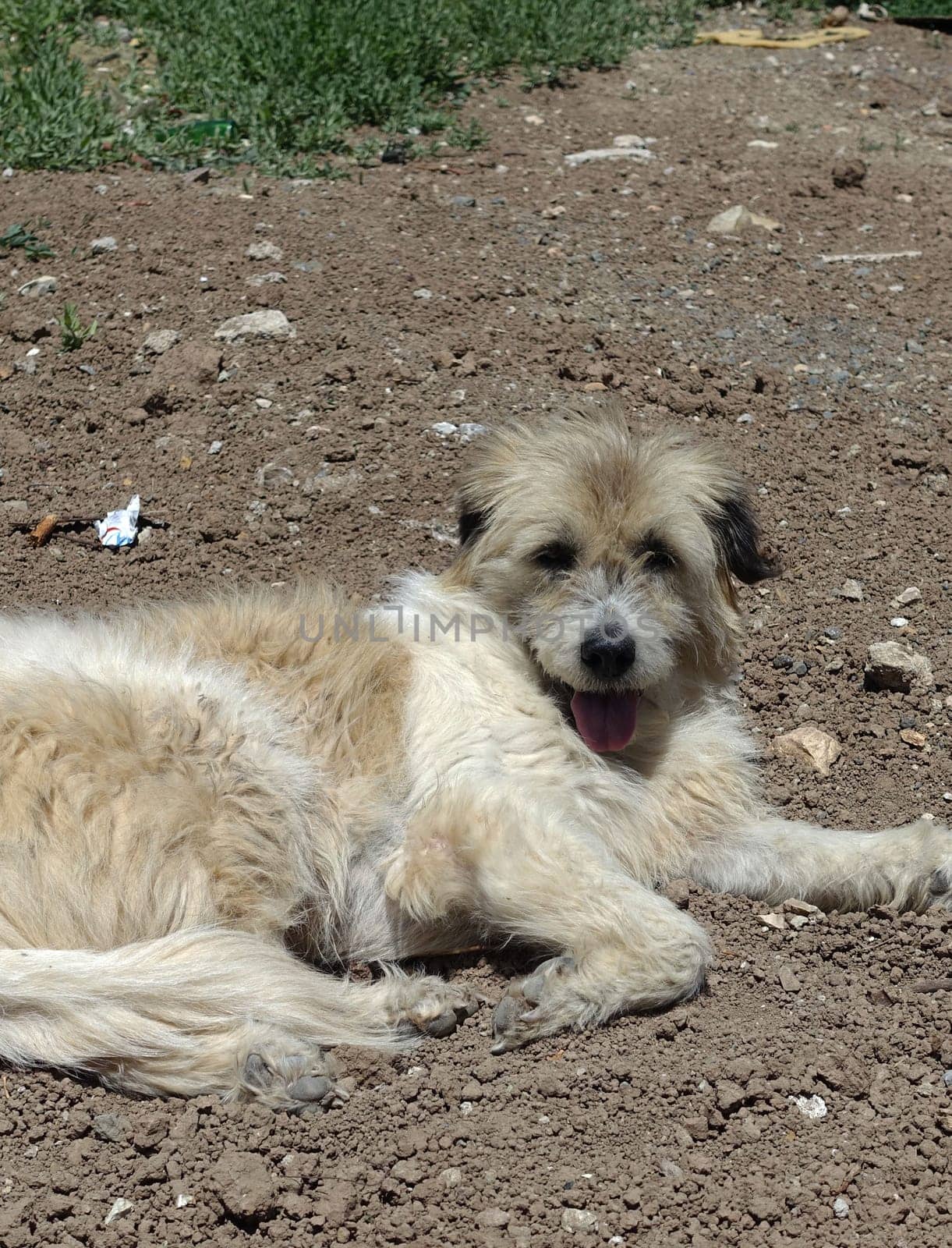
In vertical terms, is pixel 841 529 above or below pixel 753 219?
below

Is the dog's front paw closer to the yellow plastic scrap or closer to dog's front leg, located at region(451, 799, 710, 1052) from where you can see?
dog's front leg, located at region(451, 799, 710, 1052)

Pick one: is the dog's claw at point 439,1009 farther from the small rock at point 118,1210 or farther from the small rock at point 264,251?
the small rock at point 264,251

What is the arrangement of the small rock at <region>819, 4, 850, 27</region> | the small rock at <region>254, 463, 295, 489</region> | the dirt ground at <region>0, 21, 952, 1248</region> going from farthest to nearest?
the small rock at <region>819, 4, 850, 27</region>, the small rock at <region>254, 463, 295, 489</region>, the dirt ground at <region>0, 21, 952, 1248</region>

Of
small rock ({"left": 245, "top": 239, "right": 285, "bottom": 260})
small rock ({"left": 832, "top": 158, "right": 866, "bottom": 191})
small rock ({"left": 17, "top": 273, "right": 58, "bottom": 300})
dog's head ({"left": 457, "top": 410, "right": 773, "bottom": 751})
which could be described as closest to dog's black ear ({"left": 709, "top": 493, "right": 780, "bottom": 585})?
dog's head ({"left": 457, "top": 410, "right": 773, "bottom": 751})

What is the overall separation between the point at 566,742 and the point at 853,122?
22.4ft

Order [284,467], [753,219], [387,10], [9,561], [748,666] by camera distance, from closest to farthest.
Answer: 1. [748,666]
2. [9,561]
3. [284,467]
4. [753,219]
5. [387,10]

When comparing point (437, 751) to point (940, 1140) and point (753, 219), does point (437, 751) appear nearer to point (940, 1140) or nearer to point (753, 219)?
point (940, 1140)

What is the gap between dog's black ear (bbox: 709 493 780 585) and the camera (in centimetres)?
438

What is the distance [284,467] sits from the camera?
5.77 m

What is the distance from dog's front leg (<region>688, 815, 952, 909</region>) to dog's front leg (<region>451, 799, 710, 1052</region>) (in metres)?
0.54

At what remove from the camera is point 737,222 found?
734 centimetres

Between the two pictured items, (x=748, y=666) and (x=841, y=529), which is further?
(x=841, y=529)

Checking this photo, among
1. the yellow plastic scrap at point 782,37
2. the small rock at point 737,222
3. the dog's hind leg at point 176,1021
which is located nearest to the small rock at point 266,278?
the small rock at point 737,222

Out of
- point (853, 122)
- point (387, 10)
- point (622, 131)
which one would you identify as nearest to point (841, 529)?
point (622, 131)
